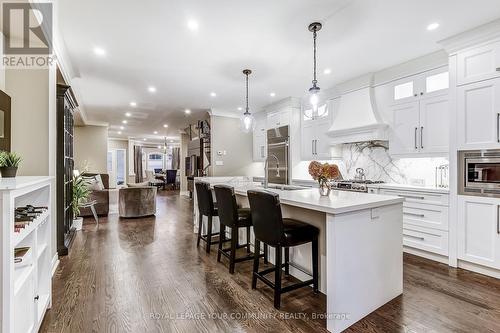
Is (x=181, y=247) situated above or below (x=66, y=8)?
below

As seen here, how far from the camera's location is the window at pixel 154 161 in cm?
1555

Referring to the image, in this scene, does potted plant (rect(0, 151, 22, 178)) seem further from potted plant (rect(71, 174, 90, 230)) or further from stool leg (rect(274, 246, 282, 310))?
potted plant (rect(71, 174, 90, 230))

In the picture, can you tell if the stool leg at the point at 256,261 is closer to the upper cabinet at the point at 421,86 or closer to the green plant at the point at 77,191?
the upper cabinet at the point at 421,86

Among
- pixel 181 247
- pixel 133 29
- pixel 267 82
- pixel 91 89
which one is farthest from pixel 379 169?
pixel 91 89

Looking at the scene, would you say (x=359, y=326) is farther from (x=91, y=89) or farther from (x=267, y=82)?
(x=91, y=89)

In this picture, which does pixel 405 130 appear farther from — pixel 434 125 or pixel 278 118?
pixel 278 118

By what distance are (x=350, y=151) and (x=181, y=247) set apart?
354cm

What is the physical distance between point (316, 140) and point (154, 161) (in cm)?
1291

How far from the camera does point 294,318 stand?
201cm

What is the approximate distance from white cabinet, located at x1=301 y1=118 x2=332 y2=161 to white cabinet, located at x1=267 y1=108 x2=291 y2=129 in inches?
16.5

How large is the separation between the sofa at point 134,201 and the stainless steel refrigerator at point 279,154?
297 cm

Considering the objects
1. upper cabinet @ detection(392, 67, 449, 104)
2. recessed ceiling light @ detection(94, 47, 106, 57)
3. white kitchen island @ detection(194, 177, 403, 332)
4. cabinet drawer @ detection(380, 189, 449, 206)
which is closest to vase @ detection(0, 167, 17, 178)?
white kitchen island @ detection(194, 177, 403, 332)

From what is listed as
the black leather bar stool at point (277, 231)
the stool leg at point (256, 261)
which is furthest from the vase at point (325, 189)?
the stool leg at point (256, 261)

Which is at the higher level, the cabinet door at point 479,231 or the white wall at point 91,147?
the white wall at point 91,147
